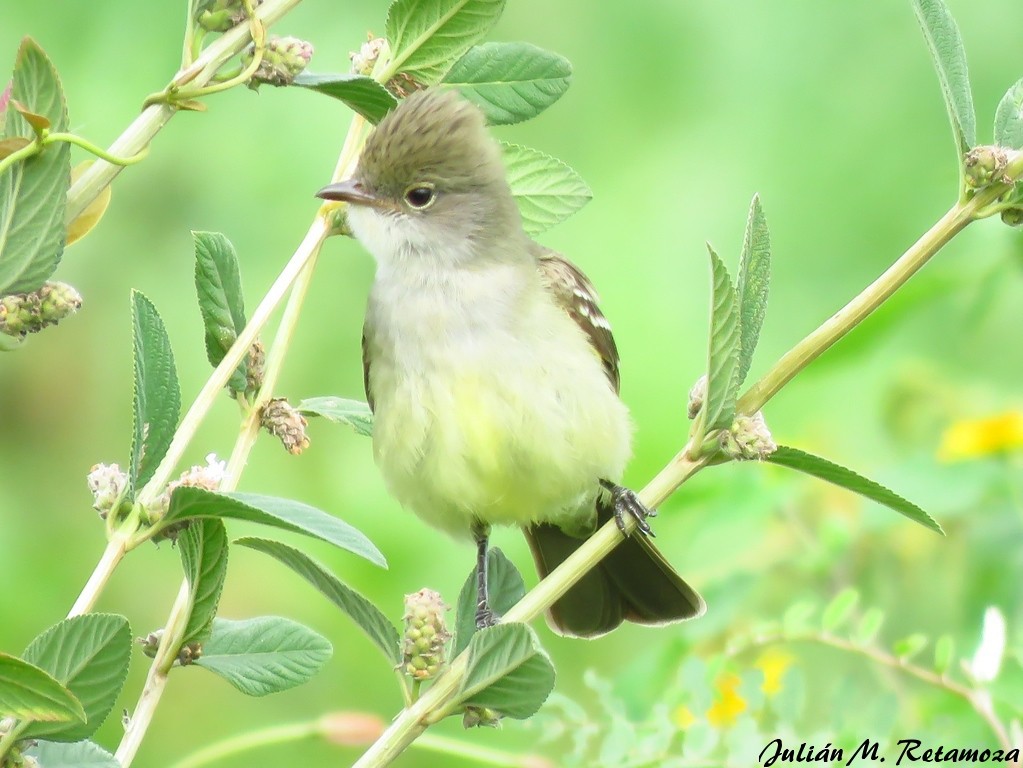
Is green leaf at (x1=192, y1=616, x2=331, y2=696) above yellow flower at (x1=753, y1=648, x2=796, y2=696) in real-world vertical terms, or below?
below

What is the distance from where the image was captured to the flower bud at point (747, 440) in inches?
72.9

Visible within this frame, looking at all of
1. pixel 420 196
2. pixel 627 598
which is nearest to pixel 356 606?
pixel 627 598

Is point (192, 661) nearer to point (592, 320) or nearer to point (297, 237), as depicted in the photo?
point (592, 320)

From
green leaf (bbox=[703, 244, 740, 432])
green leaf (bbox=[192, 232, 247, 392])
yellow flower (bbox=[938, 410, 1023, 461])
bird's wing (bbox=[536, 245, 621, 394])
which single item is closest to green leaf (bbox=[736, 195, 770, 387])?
green leaf (bbox=[703, 244, 740, 432])

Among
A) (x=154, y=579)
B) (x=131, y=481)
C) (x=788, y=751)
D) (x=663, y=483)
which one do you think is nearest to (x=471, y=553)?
(x=154, y=579)

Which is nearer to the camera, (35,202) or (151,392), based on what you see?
(35,202)

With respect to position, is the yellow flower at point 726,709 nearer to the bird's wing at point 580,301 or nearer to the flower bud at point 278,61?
the bird's wing at point 580,301

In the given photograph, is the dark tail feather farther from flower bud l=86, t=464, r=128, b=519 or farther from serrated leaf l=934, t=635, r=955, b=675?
flower bud l=86, t=464, r=128, b=519

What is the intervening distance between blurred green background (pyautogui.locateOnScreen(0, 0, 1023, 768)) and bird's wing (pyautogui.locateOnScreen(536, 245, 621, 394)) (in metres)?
0.46

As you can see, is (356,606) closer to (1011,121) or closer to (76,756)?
(76,756)

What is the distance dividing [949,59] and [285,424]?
100 cm

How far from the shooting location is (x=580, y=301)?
12.1 ft

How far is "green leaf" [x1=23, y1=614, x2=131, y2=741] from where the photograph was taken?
1493 mm

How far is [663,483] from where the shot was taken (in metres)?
1.92
